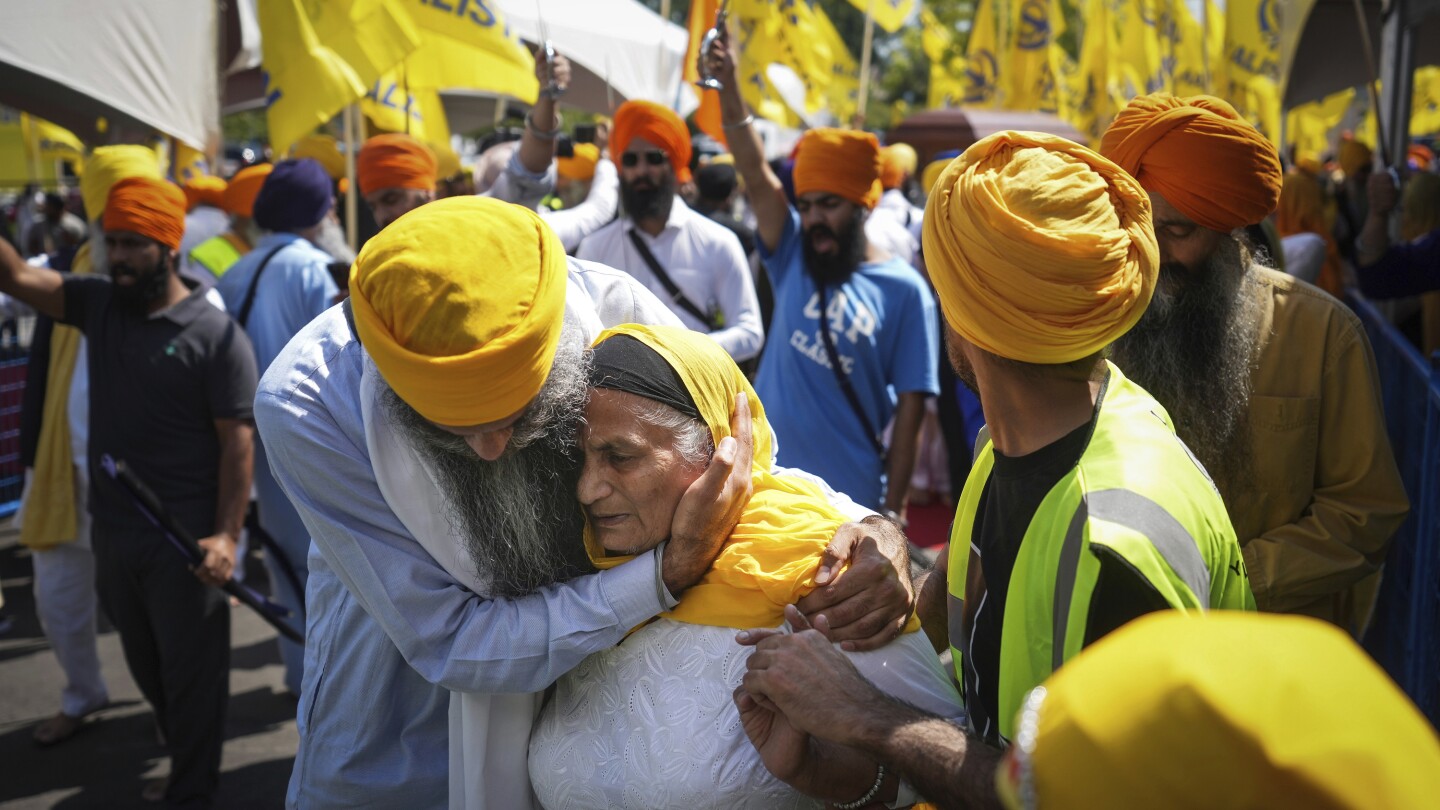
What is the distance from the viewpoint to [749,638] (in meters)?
1.96

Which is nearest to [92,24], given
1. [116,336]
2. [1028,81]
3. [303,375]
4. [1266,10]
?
[116,336]

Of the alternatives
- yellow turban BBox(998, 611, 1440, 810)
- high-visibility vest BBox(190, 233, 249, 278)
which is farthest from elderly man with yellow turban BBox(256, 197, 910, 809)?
high-visibility vest BBox(190, 233, 249, 278)

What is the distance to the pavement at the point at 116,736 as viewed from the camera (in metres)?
4.71

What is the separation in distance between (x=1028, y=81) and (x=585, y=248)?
9342 millimetres

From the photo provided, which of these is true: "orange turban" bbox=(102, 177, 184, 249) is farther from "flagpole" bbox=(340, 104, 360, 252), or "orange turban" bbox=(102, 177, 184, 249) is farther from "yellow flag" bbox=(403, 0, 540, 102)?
"yellow flag" bbox=(403, 0, 540, 102)

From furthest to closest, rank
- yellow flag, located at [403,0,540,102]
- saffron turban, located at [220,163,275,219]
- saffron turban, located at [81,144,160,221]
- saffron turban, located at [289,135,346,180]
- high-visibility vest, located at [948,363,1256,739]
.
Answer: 1. saffron turban, located at [289,135,346,180]
2. saffron turban, located at [220,163,275,219]
3. yellow flag, located at [403,0,540,102]
4. saffron turban, located at [81,144,160,221]
5. high-visibility vest, located at [948,363,1256,739]

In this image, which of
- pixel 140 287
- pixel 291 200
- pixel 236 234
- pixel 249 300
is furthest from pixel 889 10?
pixel 140 287

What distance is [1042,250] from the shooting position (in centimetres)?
165

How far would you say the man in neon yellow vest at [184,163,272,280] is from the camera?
6848 mm

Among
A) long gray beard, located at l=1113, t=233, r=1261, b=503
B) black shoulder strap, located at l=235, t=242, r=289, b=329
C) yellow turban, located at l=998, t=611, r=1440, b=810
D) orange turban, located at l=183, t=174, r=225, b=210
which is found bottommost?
orange turban, located at l=183, t=174, r=225, b=210

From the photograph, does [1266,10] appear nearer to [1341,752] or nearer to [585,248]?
[585,248]

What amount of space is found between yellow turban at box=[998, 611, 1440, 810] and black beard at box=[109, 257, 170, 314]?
14.0ft

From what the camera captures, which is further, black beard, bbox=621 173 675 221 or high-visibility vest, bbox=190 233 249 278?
high-visibility vest, bbox=190 233 249 278

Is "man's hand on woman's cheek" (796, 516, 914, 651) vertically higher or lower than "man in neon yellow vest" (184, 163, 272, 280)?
higher
